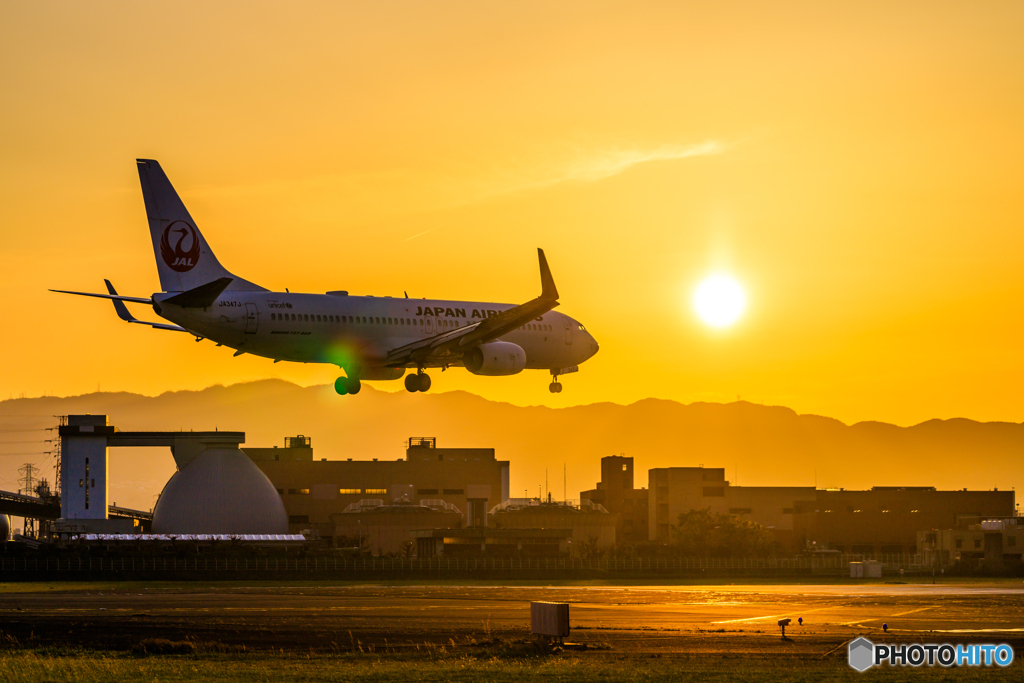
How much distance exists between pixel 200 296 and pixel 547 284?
47.1ft

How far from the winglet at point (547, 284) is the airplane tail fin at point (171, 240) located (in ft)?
44.0

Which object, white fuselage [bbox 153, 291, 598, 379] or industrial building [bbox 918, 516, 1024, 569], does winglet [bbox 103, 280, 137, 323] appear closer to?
white fuselage [bbox 153, 291, 598, 379]

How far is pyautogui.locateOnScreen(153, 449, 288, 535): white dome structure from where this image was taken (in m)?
150

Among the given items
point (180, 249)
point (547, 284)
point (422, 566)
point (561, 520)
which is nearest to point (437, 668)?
point (547, 284)

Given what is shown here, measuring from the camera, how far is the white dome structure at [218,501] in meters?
150

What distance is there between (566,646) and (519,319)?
19033 millimetres

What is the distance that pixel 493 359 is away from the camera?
60500 millimetres

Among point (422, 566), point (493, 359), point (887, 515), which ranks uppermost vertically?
point (493, 359)

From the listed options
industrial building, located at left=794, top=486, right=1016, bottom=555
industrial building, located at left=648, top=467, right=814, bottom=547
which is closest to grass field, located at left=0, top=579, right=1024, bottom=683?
industrial building, located at left=794, top=486, right=1016, bottom=555


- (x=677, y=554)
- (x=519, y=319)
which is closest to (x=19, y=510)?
(x=677, y=554)

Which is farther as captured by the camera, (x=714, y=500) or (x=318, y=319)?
(x=714, y=500)

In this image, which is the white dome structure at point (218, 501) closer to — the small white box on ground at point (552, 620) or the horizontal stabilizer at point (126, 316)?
the horizontal stabilizer at point (126, 316)

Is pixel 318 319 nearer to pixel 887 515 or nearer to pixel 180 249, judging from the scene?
pixel 180 249

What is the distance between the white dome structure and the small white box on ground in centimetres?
11139
